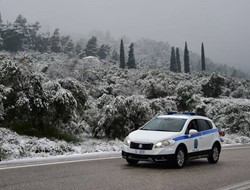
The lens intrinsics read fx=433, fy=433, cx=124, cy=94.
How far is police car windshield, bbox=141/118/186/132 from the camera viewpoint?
544 inches

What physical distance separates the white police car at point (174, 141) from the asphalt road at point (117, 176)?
39cm

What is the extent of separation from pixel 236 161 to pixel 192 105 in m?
24.7

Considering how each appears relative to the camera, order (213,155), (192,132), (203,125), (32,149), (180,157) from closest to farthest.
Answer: (180,157)
(192,132)
(203,125)
(213,155)
(32,149)

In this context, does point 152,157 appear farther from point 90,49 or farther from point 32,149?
point 90,49

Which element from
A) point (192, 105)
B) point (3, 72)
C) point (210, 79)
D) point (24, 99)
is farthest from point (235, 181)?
point (210, 79)

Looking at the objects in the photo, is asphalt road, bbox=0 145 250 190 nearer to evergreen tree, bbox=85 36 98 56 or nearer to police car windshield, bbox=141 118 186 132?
police car windshield, bbox=141 118 186 132

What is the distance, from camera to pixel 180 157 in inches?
519

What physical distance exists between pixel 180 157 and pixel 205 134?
6.71 ft

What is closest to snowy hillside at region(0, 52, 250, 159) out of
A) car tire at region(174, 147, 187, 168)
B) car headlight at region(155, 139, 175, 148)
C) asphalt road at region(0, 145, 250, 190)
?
asphalt road at region(0, 145, 250, 190)

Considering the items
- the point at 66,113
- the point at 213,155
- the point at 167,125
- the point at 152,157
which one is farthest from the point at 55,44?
the point at 152,157

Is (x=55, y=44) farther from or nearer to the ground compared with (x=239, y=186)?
farther from the ground

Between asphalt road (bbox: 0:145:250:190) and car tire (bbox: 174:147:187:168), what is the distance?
0.19m

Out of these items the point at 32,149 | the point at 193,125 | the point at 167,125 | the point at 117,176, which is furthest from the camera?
the point at 32,149

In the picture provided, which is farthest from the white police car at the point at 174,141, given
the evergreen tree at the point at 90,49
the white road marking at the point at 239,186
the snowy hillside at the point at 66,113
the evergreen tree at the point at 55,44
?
the evergreen tree at the point at 55,44
